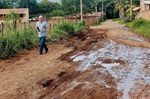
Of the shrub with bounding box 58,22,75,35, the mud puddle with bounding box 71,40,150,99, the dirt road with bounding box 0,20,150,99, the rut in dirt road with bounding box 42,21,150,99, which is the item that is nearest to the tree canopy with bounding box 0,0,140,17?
the shrub with bounding box 58,22,75,35

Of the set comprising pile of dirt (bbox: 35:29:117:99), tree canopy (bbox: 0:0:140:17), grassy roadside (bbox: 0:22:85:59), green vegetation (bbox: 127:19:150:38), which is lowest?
pile of dirt (bbox: 35:29:117:99)

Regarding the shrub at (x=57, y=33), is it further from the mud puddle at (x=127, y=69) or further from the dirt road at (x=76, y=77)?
the dirt road at (x=76, y=77)

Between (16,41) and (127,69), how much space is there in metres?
6.55

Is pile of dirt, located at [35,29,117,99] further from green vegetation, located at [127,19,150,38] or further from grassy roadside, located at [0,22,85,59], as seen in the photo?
green vegetation, located at [127,19,150,38]

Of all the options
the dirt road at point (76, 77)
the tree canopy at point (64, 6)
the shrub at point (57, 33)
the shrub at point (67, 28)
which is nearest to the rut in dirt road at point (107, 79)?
the dirt road at point (76, 77)

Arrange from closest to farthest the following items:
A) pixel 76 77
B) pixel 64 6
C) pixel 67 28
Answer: pixel 76 77, pixel 67 28, pixel 64 6

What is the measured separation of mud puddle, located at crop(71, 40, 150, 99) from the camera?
6797 millimetres

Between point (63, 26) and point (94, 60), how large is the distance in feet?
43.6

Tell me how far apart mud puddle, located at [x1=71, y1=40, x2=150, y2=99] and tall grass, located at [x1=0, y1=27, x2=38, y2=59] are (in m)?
2.74

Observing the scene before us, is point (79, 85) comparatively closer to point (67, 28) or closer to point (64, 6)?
point (67, 28)

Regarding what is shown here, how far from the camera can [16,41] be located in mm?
14070

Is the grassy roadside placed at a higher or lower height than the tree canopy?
lower

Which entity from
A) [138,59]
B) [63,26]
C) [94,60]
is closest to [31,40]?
[94,60]

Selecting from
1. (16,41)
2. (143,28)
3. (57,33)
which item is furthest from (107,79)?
(143,28)
